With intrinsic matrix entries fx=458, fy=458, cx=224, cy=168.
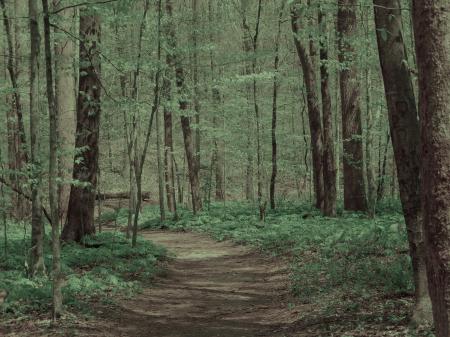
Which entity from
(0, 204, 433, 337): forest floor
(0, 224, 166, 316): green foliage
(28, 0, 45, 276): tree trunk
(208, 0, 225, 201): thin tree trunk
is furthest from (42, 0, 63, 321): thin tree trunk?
(208, 0, 225, 201): thin tree trunk

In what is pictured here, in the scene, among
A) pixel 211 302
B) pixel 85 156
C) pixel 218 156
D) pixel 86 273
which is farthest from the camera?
pixel 218 156

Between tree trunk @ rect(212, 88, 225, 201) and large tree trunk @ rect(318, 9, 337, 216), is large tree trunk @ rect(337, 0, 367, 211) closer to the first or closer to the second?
large tree trunk @ rect(318, 9, 337, 216)

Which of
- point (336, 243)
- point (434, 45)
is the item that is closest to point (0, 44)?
point (336, 243)

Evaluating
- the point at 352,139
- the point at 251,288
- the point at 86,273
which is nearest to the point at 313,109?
the point at 352,139

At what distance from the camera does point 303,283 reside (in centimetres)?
846

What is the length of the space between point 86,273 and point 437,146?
7.56 m

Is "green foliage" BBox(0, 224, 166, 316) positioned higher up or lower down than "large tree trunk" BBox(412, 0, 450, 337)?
lower down

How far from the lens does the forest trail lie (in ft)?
21.9

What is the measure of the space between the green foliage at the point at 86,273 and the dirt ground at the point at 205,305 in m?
0.44

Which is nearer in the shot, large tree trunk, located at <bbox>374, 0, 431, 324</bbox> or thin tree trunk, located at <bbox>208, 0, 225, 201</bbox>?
large tree trunk, located at <bbox>374, 0, 431, 324</bbox>

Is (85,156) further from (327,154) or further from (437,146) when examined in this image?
(437,146)

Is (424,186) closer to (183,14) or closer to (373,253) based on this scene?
(373,253)

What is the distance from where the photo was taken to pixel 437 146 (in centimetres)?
283

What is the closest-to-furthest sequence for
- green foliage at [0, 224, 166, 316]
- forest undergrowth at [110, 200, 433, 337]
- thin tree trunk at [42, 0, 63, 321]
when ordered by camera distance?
forest undergrowth at [110, 200, 433, 337] → thin tree trunk at [42, 0, 63, 321] → green foliage at [0, 224, 166, 316]
